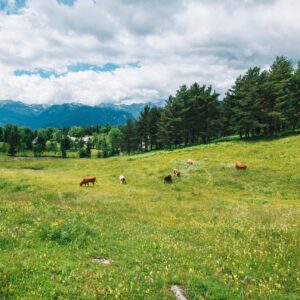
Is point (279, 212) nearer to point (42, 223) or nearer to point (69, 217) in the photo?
point (69, 217)

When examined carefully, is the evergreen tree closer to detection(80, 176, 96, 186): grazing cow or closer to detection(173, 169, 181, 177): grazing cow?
detection(80, 176, 96, 186): grazing cow

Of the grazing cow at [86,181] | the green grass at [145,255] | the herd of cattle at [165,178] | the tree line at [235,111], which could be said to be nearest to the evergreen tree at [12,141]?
the tree line at [235,111]

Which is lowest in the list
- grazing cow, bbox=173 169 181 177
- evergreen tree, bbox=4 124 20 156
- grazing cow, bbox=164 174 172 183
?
grazing cow, bbox=164 174 172 183

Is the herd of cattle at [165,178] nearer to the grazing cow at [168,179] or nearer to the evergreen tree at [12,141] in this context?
the grazing cow at [168,179]

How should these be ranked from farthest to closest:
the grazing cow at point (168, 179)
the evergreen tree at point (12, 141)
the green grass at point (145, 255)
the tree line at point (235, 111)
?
1. the evergreen tree at point (12, 141)
2. the tree line at point (235, 111)
3. the grazing cow at point (168, 179)
4. the green grass at point (145, 255)

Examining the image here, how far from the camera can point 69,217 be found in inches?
662

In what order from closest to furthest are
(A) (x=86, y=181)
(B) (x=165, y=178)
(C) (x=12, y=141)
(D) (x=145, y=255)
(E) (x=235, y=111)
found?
(D) (x=145, y=255) → (A) (x=86, y=181) → (B) (x=165, y=178) → (E) (x=235, y=111) → (C) (x=12, y=141)

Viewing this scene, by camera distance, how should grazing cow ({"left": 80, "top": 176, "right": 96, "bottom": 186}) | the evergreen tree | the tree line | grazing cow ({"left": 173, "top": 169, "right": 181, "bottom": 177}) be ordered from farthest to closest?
the evergreen tree < the tree line < grazing cow ({"left": 173, "top": 169, "right": 181, "bottom": 177}) < grazing cow ({"left": 80, "top": 176, "right": 96, "bottom": 186})

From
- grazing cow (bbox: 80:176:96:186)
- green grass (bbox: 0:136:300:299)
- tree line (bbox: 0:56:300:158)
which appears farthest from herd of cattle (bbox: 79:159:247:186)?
tree line (bbox: 0:56:300:158)

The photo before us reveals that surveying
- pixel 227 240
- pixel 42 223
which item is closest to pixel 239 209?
pixel 227 240

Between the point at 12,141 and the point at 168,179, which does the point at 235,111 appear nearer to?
the point at 168,179

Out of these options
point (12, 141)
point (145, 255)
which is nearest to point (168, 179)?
point (145, 255)

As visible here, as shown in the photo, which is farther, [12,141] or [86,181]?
[12,141]

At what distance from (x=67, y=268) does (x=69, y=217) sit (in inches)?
269
